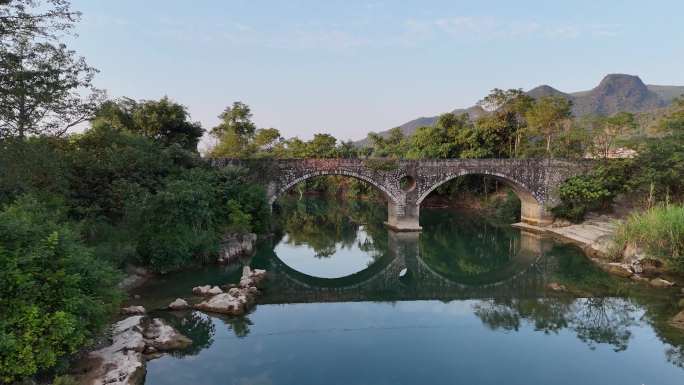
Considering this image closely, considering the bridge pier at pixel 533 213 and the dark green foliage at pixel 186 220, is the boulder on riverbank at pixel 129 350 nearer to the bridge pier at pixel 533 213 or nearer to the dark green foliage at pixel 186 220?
the dark green foliage at pixel 186 220

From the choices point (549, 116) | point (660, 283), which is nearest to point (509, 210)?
point (549, 116)

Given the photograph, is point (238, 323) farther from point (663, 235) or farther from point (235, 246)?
point (663, 235)

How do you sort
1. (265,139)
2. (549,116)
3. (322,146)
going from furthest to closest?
(322,146), (265,139), (549,116)

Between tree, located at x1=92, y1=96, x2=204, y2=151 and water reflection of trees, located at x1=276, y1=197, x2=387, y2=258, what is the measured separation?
708 cm

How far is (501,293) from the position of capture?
41.9 ft

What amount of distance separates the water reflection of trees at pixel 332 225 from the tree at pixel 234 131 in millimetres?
5321

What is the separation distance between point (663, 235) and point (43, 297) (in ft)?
51.3

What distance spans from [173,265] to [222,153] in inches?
637

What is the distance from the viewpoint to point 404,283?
14125 mm

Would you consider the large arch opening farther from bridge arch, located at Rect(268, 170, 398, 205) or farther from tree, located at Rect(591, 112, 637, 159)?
tree, located at Rect(591, 112, 637, 159)

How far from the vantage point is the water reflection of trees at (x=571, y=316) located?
9.37 m

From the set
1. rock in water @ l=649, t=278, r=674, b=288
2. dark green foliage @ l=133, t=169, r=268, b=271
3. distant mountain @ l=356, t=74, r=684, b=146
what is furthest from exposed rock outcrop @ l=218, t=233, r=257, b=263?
distant mountain @ l=356, t=74, r=684, b=146

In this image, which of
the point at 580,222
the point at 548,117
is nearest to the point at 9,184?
the point at 580,222

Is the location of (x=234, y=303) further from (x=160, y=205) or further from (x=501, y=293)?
(x=501, y=293)
